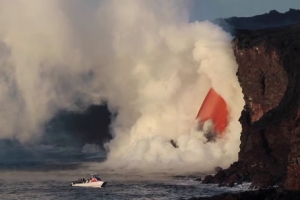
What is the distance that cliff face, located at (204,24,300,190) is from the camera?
7500 centimetres

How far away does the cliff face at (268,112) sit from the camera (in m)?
75.0

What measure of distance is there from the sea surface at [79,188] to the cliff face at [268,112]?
2331 mm

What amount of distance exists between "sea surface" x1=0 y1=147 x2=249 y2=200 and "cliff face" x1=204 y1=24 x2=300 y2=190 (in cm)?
233

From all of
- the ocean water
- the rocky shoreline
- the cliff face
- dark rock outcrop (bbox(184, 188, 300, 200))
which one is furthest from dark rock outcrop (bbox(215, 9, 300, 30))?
dark rock outcrop (bbox(184, 188, 300, 200))

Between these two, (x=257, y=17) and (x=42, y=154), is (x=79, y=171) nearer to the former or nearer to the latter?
(x=42, y=154)

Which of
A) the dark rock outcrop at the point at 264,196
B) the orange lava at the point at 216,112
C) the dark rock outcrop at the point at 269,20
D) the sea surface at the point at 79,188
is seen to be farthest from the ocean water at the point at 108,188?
the dark rock outcrop at the point at 269,20

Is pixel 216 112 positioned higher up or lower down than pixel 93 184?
higher up

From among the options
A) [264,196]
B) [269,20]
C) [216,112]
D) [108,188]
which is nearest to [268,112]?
[108,188]

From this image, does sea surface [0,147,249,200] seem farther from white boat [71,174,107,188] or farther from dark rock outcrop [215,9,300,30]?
dark rock outcrop [215,9,300,30]

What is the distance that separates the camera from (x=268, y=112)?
8306 cm

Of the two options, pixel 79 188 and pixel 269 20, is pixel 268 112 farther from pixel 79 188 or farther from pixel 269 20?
pixel 269 20

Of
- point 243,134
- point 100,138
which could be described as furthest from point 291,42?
point 100,138

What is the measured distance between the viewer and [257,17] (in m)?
143

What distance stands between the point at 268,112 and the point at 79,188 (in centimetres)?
1487
